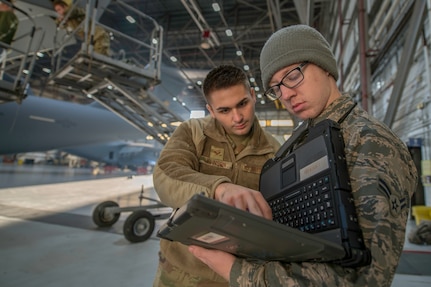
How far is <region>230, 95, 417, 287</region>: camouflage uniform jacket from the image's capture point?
1.96 feet

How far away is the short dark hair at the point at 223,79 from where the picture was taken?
140cm

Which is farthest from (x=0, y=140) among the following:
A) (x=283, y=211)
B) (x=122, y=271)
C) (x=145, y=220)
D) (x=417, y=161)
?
(x=417, y=161)

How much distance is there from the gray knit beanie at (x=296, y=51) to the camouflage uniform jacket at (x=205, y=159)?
54 centimetres

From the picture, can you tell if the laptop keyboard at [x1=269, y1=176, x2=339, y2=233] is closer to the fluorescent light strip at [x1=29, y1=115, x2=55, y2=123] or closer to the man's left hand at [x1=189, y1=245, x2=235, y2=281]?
the man's left hand at [x1=189, y1=245, x2=235, y2=281]

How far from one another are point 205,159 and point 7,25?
4.80m

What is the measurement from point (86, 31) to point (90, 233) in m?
3.42

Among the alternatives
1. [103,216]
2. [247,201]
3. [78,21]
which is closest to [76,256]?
[103,216]

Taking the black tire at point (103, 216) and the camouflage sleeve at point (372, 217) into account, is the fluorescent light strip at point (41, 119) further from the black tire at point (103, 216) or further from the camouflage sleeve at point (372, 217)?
the camouflage sleeve at point (372, 217)

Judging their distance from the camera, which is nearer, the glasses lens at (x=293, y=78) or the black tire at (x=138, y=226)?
the glasses lens at (x=293, y=78)

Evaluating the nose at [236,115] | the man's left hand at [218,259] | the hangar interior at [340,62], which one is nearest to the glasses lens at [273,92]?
the nose at [236,115]

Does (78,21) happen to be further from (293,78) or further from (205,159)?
(293,78)

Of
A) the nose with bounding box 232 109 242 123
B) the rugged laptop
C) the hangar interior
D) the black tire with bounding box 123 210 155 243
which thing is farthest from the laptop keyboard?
the black tire with bounding box 123 210 155 243

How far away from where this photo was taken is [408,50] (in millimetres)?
3891

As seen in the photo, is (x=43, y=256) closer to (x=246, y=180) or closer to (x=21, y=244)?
(x=21, y=244)
